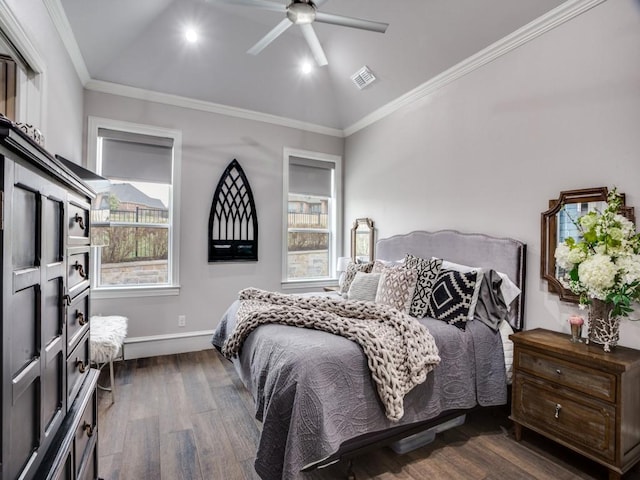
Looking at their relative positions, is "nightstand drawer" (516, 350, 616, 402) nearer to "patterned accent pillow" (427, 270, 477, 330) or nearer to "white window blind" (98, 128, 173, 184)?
"patterned accent pillow" (427, 270, 477, 330)

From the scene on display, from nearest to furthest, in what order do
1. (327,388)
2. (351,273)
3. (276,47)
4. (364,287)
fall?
(327,388)
(364,287)
(351,273)
(276,47)

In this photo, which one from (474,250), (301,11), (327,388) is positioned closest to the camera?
(327,388)

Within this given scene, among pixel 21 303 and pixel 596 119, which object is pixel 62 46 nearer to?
pixel 21 303

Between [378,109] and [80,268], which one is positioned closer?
[80,268]

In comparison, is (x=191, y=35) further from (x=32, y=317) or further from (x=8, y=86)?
(x=32, y=317)

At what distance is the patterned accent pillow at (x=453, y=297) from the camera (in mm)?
2457

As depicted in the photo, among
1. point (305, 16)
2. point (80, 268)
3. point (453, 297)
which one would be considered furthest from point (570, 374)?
point (305, 16)

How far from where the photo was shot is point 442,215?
344 centimetres

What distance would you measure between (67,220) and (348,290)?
2544 mm

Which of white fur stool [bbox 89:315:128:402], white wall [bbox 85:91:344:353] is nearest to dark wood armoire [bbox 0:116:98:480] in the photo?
white fur stool [bbox 89:315:128:402]

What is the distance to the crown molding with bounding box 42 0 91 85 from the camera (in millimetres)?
2486

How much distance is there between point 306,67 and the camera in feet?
13.2

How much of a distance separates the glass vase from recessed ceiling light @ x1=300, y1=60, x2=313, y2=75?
A: 3.54 meters

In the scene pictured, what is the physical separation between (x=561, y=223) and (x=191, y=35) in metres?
3.66
